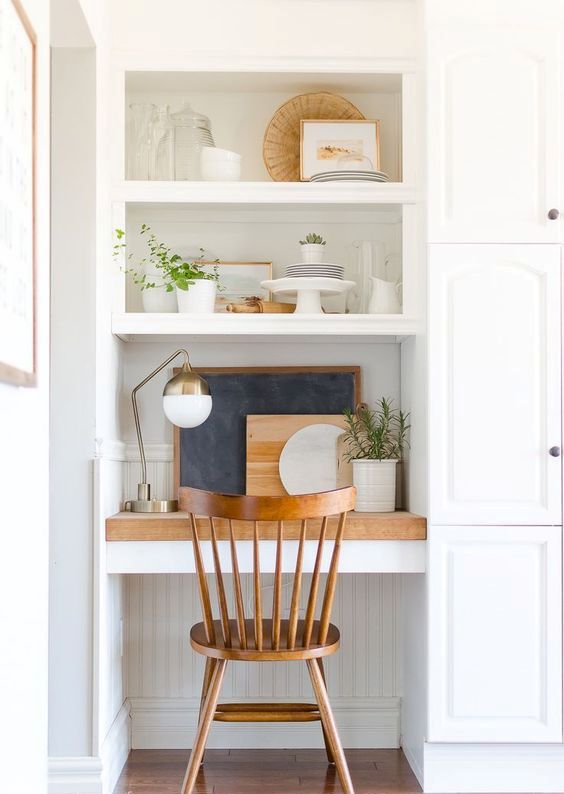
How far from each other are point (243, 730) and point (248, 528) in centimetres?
88

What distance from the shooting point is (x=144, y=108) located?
3.01 meters

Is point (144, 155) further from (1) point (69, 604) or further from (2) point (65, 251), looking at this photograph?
(1) point (69, 604)

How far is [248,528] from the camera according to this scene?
8.81 ft

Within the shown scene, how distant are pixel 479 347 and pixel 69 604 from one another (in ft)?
4.80

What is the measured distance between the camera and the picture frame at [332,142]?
3.08m

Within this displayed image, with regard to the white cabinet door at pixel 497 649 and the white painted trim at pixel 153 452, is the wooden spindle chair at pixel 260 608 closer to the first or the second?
the white cabinet door at pixel 497 649

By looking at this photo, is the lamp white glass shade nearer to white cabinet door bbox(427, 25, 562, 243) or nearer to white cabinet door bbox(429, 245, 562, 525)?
white cabinet door bbox(429, 245, 562, 525)

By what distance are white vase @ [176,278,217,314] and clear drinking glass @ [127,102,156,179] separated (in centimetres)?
43

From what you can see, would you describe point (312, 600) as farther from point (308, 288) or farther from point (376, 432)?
point (308, 288)

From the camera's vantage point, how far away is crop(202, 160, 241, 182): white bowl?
296 centimetres

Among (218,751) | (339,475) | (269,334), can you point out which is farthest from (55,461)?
(218,751)

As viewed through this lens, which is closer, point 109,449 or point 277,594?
point 277,594

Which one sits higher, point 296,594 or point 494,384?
point 494,384

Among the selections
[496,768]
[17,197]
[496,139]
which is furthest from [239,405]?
[17,197]
